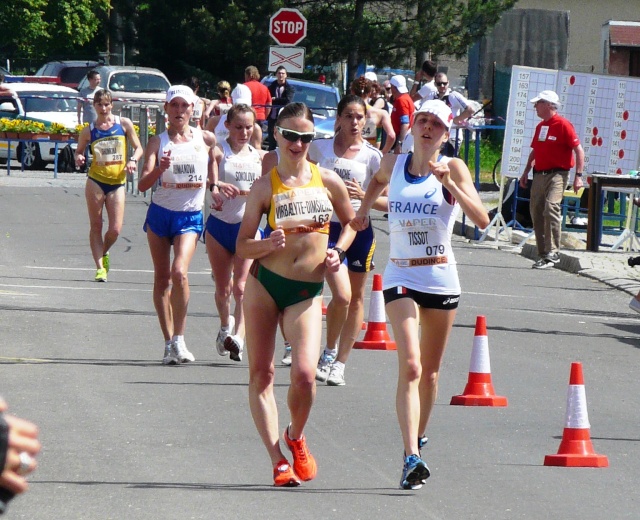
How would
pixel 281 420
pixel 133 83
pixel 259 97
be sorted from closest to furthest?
pixel 281 420 → pixel 259 97 → pixel 133 83

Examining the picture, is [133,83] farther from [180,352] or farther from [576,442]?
[576,442]

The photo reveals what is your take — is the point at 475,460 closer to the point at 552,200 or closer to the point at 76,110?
the point at 552,200

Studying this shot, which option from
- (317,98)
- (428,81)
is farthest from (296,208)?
(317,98)

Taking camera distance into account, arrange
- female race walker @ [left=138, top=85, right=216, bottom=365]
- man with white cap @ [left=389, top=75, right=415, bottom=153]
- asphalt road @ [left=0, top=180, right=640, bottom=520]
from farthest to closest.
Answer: man with white cap @ [left=389, top=75, right=415, bottom=153] → female race walker @ [left=138, top=85, right=216, bottom=365] → asphalt road @ [left=0, top=180, right=640, bottom=520]

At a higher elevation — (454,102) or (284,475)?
(454,102)

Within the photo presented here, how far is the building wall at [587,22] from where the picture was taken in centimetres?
6025

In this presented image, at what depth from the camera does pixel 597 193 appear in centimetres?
1930

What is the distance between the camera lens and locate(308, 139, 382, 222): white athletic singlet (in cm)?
1007

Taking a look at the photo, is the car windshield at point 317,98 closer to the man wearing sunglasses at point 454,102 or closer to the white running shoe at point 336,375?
the man wearing sunglasses at point 454,102

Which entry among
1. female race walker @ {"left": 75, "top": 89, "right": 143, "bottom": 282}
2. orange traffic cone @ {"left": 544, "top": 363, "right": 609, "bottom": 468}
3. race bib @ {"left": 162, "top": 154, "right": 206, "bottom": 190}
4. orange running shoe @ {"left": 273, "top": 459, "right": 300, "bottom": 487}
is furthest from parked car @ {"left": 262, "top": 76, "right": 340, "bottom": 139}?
orange running shoe @ {"left": 273, "top": 459, "right": 300, "bottom": 487}

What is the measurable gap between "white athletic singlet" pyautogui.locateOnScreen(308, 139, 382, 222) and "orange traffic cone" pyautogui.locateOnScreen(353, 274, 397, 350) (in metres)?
1.73

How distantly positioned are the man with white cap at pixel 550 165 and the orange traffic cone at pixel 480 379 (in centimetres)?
886

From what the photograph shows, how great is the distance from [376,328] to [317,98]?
68.6ft

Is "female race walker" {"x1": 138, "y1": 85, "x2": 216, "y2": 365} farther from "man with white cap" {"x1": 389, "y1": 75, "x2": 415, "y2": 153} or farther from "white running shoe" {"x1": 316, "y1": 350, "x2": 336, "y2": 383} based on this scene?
"man with white cap" {"x1": 389, "y1": 75, "x2": 415, "y2": 153}
